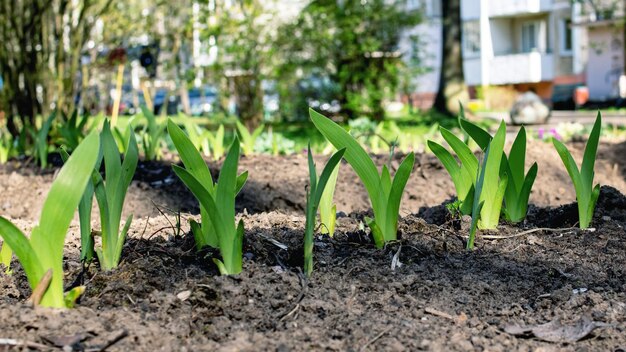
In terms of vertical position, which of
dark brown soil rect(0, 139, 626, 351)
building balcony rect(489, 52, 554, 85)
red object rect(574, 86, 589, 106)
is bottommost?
red object rect(574, 86, 589, 106)

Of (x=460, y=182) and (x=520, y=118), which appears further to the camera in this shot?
(x=520, y=118)

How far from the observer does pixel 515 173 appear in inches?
117

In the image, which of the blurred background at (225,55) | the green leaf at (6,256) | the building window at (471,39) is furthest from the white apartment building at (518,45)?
the green leaf at (6,256)

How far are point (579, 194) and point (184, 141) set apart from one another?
1.35m

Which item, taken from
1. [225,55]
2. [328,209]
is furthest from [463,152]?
[225,55]

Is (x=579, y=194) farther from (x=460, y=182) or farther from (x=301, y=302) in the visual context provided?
(x=301, y=302)

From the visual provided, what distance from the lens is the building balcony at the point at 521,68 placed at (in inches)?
1387

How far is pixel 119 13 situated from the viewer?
12836mm

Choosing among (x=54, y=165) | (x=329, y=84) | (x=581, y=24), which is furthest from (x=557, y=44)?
(x=54, y=165)

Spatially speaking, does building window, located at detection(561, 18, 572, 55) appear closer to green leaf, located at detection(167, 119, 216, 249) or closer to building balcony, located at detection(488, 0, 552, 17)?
building balcony, located at detection(488, 0, 552, 17)

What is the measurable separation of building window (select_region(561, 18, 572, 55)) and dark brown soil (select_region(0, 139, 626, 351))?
114ft

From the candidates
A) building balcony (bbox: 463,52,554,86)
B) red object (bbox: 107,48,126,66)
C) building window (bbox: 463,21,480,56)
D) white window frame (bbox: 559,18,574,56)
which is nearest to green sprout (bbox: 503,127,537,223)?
red object (bbox: 107,48,126,66)

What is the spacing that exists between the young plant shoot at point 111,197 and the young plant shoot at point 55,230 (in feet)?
0.99

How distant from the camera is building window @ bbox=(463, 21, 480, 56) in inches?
1403
